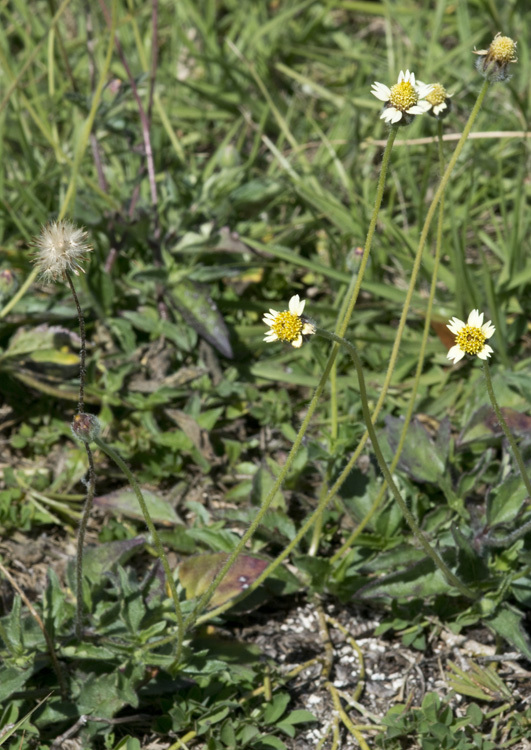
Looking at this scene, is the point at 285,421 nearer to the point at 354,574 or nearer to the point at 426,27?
the point at 354,574

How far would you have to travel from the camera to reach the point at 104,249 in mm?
2900

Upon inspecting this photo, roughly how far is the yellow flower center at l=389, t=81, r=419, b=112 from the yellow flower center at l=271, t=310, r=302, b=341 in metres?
0.45

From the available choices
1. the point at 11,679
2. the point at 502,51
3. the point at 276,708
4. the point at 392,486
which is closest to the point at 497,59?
the point at 502,51

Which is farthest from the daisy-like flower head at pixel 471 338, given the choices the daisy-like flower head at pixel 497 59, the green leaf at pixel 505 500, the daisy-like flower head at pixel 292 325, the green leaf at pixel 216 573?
the green leaf at pixel 216 573

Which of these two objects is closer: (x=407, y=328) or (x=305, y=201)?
(x=407, y=328)

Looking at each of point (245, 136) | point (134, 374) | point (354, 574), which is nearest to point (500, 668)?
point (354, 574)

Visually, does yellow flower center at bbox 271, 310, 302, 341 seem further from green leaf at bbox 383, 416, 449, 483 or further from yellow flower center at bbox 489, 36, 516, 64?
green leaf at bbox 383, 416, 449, 483

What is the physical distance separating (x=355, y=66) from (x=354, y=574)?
258 centimetres

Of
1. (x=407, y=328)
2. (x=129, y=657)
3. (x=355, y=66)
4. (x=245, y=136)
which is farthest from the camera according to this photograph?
(x=355, y=66)

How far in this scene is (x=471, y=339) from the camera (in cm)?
158

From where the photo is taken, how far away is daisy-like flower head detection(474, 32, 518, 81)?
63.2 inches

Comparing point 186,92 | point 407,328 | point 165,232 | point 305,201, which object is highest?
point 186,92

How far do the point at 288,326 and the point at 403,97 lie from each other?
0.49 meters

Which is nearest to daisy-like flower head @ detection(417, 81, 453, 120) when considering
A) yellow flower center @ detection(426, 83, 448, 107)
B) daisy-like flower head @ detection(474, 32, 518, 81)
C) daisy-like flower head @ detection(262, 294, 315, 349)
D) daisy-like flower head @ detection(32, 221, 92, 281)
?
yellow flower center @ detection(426, 83, 448, 107)
